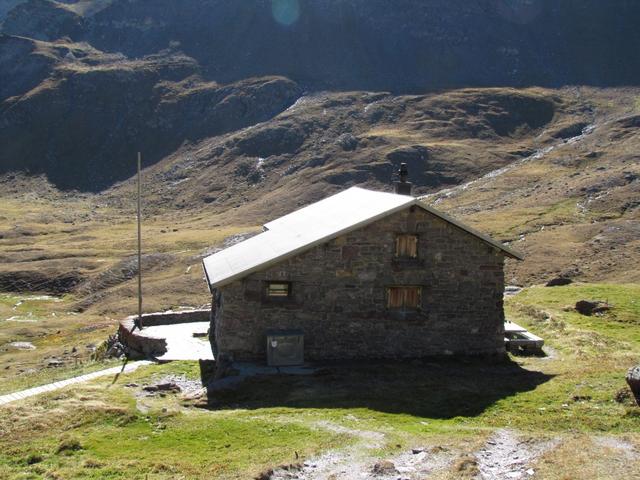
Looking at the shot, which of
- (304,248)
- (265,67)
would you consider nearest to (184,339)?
(304,248)

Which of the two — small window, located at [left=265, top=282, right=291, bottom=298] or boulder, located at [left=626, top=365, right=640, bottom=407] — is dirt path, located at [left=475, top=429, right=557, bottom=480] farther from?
small window, located at [left=265, top=282, right=291, bottom=298]

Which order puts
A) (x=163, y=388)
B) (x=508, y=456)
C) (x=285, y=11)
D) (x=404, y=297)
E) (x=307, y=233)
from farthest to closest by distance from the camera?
(x=285, y=11) < (x=307, y=233) < (x=404, y=297) < (x=163, y=388) < (x=508, y=456)

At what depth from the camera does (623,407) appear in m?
18.1

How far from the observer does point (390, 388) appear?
21500 mm

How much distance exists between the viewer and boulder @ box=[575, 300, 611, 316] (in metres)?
33.0

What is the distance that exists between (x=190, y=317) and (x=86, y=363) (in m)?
5.89

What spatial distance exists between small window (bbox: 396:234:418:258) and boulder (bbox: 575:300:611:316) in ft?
41.0

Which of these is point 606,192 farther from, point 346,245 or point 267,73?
point 267,73

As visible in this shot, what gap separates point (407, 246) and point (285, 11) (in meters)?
183

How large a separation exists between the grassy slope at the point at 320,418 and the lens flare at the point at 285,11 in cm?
18097

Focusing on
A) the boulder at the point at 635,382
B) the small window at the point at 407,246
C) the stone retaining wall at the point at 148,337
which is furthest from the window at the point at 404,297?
the stone retaining wall at the point at 148,337

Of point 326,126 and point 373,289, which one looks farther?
point 326,126

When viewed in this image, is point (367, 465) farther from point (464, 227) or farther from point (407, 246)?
point (464, 227)

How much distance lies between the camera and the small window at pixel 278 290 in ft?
82.1
